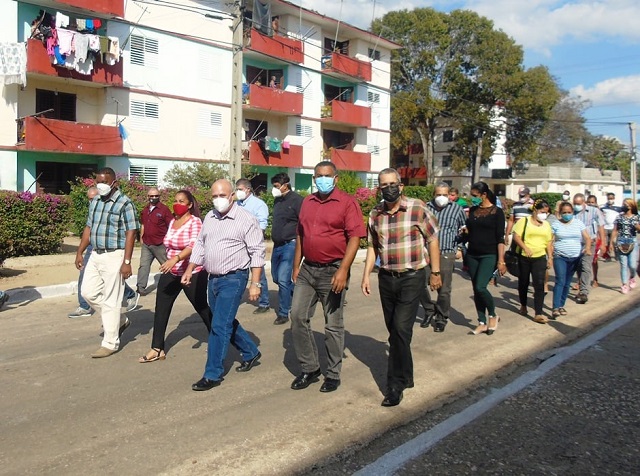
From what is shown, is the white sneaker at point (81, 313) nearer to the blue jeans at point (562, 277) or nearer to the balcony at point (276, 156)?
the blue jeans at point (562, 277)

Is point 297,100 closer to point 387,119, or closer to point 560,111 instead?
point 387,119

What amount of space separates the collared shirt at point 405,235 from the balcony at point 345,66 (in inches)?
1201

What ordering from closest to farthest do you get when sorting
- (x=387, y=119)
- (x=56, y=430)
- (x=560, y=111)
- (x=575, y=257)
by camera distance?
(x=56, y=430) → (x=575, y=257) → (x=387, y=119) → (x=560, y=111)

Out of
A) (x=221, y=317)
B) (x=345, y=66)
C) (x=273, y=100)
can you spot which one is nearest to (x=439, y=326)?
(x=221, y=317)

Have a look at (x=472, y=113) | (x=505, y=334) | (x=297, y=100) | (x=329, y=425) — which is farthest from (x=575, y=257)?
(x=472, y=113)

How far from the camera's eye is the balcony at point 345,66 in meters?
34.1

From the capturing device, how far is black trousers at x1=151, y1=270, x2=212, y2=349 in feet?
19.1

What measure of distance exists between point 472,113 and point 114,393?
44.5m

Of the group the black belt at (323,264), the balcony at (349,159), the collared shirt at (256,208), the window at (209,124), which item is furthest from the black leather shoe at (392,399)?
the balcony at (349,159)

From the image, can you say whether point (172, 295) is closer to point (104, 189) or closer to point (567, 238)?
point (104, 189)

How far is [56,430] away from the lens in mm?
4289

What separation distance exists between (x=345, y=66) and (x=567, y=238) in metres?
27.8

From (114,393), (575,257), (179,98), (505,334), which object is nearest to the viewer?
(114,393)

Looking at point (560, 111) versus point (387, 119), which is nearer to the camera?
point (387, 119)
